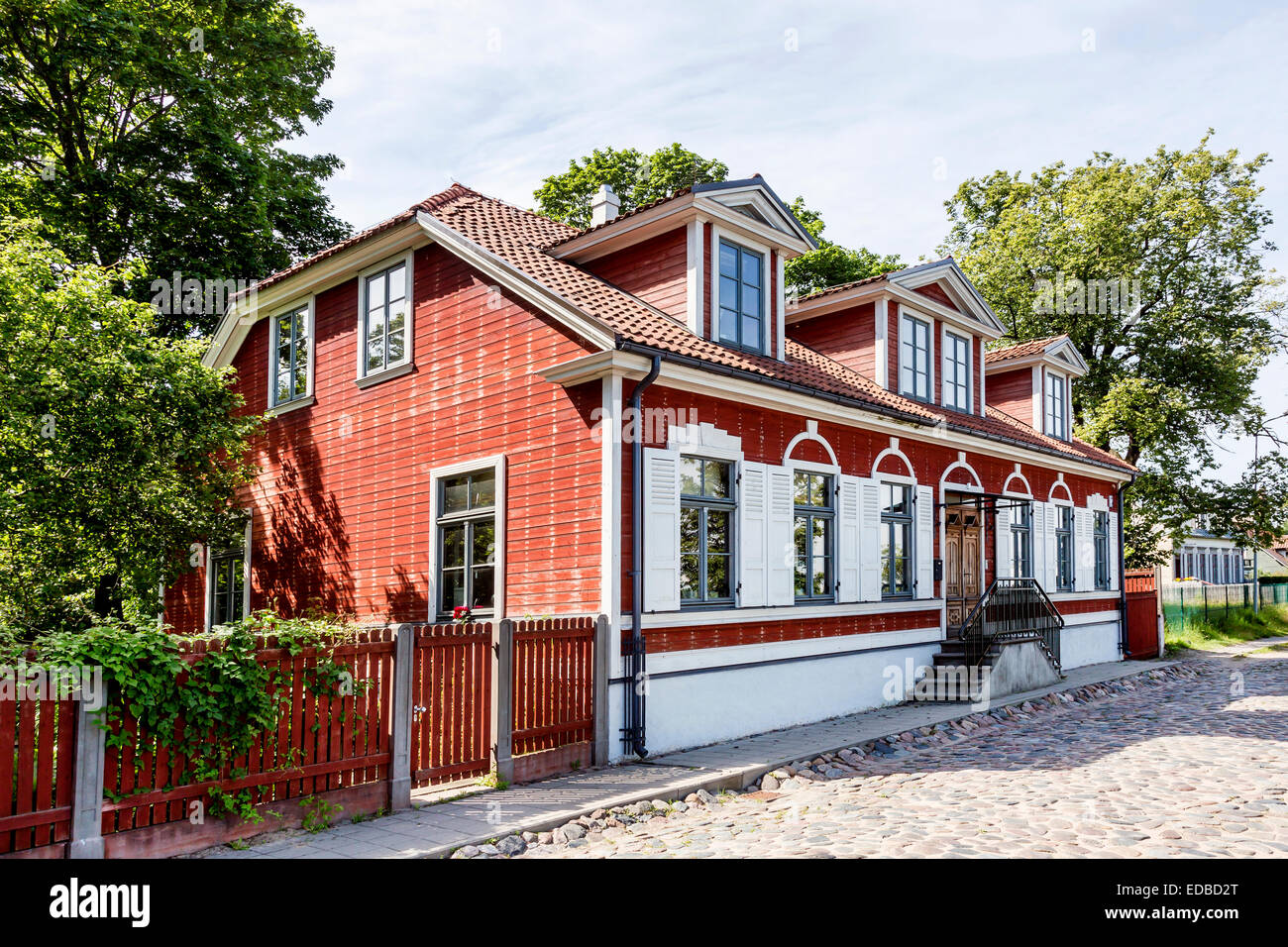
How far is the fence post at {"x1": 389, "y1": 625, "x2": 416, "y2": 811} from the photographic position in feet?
25.6

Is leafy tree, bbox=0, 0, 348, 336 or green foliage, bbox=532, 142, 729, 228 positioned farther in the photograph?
green foliage, bbox=532, 142, 729, 228

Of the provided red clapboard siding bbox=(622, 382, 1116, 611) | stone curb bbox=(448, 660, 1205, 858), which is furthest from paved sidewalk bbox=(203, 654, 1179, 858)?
red clapboard siding bbox=(622, 382, 1116, 611)

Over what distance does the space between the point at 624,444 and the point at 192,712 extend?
18.0 feet

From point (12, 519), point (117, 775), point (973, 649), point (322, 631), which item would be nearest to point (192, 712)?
point (117, 775)

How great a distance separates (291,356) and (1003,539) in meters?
13.7

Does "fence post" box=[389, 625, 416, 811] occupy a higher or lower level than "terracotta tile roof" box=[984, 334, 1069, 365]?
lower

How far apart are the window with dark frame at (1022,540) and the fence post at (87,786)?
16.9m

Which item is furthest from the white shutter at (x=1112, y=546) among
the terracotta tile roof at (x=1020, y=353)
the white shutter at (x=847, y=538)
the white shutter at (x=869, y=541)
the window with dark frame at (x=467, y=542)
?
the window with dark frame at (x=467, y=542)

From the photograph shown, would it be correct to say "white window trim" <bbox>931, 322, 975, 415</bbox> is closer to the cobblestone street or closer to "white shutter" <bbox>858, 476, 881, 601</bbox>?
"white shutter" <bbox>858, 476, 881, 601</bbox>

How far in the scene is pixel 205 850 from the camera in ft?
21.3

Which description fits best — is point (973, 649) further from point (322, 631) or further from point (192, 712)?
point (192, 712)

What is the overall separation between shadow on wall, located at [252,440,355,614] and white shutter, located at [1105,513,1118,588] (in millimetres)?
18044

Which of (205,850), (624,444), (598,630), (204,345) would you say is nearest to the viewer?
(205,850)

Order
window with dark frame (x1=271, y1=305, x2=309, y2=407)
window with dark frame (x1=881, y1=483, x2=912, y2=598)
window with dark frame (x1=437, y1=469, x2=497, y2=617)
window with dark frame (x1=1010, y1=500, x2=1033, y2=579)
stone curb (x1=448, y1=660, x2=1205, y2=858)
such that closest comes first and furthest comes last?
stone curb (x1=448, y1=660, x2=1205, y2=858), window with dark frame (x1=437, y1=469, x2=497, y2=617), window with dark frame (x1=881, y1=483, x2=912, y2=598), window with dark frame (x1=271, y1=305, x2=309, y2=407), window with dark frame (x1=1010, y1=500, x2=1033, y2=579)
